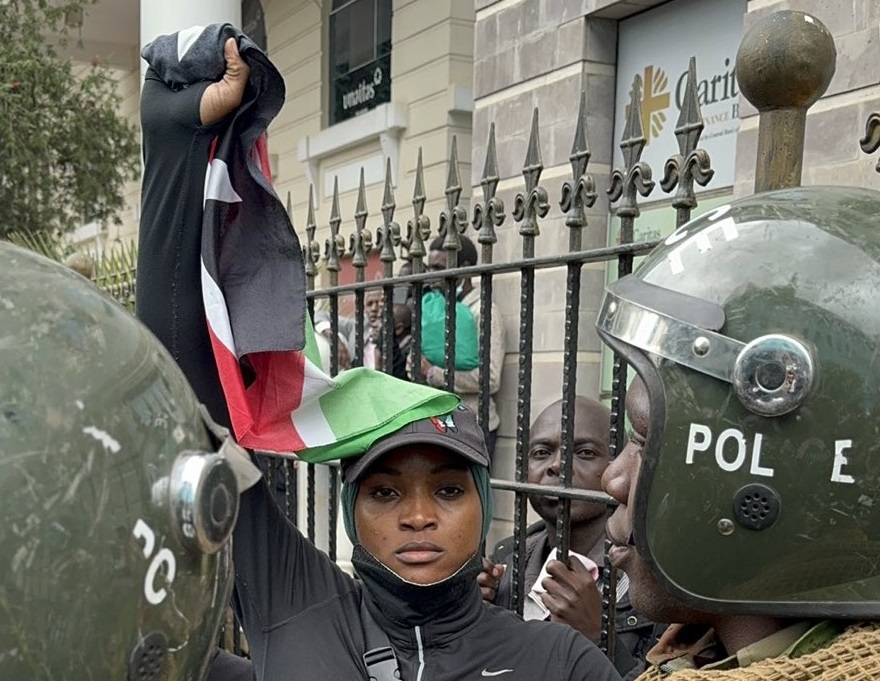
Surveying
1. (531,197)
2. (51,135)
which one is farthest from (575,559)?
(51,135)

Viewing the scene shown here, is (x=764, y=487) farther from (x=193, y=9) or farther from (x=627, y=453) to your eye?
(x=193, y=9)

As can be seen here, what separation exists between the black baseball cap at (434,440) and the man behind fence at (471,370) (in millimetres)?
1852

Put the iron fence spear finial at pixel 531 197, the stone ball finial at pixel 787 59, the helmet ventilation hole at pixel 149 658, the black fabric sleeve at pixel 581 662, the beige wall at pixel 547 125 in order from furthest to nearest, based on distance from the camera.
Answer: the beige wall at pixel 547 125
the iron fence spear finial at pixel 531 197
the black fabric sleeve at pixel 581 662
the stone ball finial at pixel 787 59
the helmet ventilation hole at pixel 149 658

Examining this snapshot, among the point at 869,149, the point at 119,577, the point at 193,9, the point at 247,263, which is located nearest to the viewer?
the point at 119,577

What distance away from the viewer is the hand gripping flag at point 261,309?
204 centimetres

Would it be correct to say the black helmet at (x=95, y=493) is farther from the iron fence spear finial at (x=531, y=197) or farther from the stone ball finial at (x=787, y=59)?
Result: the iron fence spear finial at (x=531, y=197)

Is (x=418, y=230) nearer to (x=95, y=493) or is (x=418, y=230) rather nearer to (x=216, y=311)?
(x=216, y=311)

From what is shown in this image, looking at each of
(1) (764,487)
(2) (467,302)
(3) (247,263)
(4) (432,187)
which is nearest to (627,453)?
(1) (764,487)

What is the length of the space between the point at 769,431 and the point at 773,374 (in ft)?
0.25

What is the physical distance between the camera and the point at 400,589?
2033mm

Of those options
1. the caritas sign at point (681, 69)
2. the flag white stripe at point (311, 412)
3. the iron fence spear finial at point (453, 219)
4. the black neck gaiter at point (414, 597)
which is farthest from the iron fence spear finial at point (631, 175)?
the caritas sign at point (681, 69)

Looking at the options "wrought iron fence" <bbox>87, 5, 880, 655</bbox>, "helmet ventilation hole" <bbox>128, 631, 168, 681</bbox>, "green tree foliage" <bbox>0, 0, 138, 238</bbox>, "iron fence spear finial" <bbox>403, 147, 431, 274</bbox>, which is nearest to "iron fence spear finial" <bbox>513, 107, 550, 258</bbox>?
"wrought iron fence" <bbox>87, 5, 880, 655</bbox>

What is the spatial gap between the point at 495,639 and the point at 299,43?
8737 millimetres

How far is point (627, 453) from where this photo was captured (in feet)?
5.29
